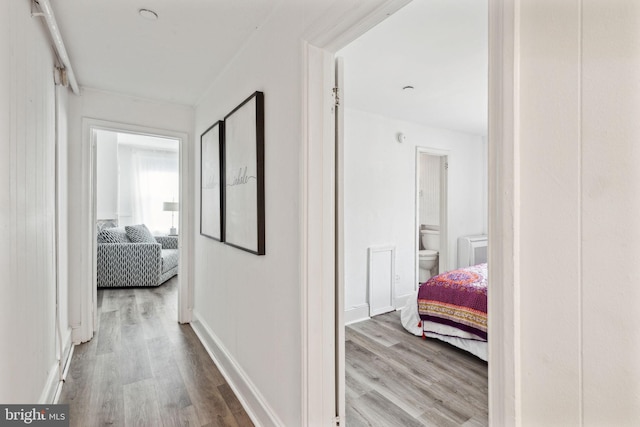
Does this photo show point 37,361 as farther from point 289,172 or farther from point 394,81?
point 394,81

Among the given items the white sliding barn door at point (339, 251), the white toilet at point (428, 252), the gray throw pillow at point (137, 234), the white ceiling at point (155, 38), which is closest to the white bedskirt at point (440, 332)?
the white sliding barn door at point (339, 251)

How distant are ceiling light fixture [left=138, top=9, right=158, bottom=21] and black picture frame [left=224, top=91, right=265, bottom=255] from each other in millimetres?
654

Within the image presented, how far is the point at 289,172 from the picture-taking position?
5.14ft

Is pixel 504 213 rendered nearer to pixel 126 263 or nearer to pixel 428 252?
pixel 428 252

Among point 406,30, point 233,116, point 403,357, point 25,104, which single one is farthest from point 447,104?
point 25,104

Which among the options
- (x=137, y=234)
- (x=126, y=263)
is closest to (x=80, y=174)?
(x=126, y=263)

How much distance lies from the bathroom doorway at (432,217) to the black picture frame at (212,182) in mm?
2599

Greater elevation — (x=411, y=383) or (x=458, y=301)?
(x=458, y=301)

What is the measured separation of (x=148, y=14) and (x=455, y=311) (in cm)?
311

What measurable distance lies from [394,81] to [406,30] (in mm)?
815

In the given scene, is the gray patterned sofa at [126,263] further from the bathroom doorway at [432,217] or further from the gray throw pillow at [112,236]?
the bathroom doorway at [432,217]

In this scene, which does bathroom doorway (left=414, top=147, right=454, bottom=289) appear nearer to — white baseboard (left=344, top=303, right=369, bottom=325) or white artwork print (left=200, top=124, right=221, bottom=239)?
white baseboard (left=344, top=303, right=369, bottom=325)

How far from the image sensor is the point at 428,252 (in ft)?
16.3

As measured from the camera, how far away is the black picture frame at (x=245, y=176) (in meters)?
1.83
